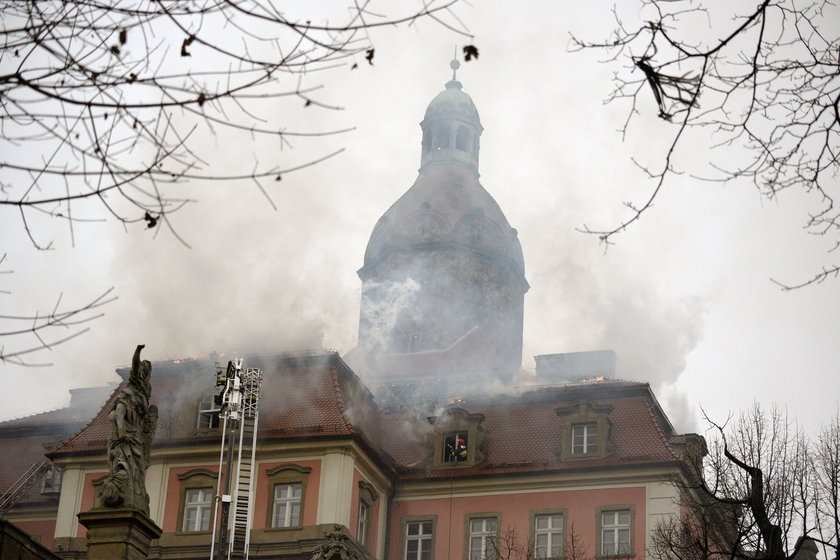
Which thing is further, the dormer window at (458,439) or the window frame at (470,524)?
the dormer window at (458,439)

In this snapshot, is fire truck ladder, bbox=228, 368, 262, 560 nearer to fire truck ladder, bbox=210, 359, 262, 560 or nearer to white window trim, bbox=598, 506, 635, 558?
fire truck ladder, bbox=210, 359, 262, 560

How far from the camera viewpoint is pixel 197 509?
40.4m

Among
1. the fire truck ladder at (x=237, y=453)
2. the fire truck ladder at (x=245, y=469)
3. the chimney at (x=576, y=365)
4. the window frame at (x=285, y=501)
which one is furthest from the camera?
the chimney at (x=576, y=365)

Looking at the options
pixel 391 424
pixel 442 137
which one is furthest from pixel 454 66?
pixel 391 424

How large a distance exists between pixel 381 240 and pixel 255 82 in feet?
172

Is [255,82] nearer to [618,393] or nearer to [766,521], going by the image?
[766,521]

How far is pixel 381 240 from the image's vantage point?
204ft

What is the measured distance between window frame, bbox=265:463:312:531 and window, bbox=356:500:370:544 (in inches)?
67.7

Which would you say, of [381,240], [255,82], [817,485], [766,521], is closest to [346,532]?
[817,485]

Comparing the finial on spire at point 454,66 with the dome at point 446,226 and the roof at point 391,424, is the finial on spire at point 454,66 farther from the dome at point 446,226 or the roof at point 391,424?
the roof at point 391,424

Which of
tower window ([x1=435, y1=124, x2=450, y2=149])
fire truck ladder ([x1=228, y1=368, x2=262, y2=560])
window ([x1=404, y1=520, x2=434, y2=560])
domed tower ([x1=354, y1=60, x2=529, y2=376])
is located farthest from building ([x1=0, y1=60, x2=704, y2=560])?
tower window ([x1=435, y1=124, x2=450, y2=149])

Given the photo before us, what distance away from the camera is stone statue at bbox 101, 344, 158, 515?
70.2 ft

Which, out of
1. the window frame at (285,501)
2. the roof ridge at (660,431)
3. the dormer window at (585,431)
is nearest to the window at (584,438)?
the dormer window at (585,431)

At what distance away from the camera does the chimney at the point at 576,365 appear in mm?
54062
